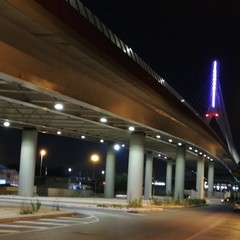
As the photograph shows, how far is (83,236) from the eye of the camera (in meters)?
19.1

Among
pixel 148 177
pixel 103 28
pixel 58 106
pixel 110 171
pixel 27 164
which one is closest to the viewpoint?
pixel 103 28

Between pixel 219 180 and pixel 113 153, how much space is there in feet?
411

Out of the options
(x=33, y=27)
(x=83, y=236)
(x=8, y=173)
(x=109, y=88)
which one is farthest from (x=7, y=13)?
(x=8, y=173)

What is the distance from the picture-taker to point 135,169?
4862 centimetres

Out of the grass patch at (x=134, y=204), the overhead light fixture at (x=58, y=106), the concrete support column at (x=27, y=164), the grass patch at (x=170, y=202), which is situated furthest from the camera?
the concrete support column at (x=27, y=164)

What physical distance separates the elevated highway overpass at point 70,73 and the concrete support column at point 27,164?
219 inches

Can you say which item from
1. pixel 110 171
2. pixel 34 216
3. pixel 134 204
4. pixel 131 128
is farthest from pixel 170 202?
pixel 34 216

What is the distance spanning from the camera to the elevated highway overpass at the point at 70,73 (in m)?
23.1

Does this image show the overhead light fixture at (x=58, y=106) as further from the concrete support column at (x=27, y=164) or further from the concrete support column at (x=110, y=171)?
the concrete support column at (x=110, y=171)

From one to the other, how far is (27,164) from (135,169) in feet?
41.6

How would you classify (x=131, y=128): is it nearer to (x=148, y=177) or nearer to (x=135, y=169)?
(x=135, y=169)

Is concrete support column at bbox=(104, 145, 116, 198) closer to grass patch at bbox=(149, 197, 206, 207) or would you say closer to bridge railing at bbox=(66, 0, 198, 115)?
grass patch at bbox=(149, 197, 206, 207)

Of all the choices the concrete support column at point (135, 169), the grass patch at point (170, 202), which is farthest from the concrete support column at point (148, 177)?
the concrete support column at point (135, 169)

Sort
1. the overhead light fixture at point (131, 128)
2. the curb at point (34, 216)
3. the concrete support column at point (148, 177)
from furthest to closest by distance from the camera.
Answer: the concrete support column at point (148, 177), the overhead light fixture at point (131, 128), the curb at point (34, 216)
